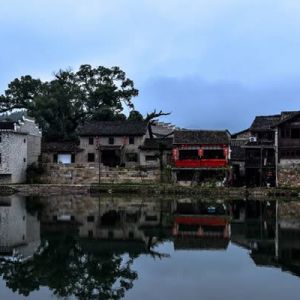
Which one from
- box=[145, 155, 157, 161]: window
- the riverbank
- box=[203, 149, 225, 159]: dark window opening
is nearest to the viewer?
the riverbank

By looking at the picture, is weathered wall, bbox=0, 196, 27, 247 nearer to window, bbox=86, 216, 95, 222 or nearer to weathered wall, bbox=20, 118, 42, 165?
→ window, bbox=86, 216, 95, 222

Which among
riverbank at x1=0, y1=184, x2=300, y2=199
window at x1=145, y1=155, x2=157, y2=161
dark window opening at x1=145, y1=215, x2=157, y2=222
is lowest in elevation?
dark window opening at x1=145, y1=215, x2=157, y2=222

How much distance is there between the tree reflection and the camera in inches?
507

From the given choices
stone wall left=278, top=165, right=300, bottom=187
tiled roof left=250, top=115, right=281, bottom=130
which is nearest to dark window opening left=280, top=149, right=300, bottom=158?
stone wall left=278, top=165, right=300, bottom=187

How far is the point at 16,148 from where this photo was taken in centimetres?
5122

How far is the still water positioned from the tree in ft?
110

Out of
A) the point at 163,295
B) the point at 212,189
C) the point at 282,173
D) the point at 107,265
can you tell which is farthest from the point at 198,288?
the point at 282,173

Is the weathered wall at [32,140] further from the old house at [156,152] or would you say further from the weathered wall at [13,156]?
the old house at [156,152]

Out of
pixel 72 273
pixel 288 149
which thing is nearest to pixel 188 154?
pixel 288 149

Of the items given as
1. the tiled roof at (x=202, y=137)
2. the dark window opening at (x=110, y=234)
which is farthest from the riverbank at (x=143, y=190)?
the dark window opening at (x=110, y=234)

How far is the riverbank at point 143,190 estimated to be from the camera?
42.8 metres

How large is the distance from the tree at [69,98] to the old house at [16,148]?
1169 cm

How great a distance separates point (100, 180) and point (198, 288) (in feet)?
124

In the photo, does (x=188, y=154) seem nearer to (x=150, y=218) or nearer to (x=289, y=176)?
(x=289, y=176)
